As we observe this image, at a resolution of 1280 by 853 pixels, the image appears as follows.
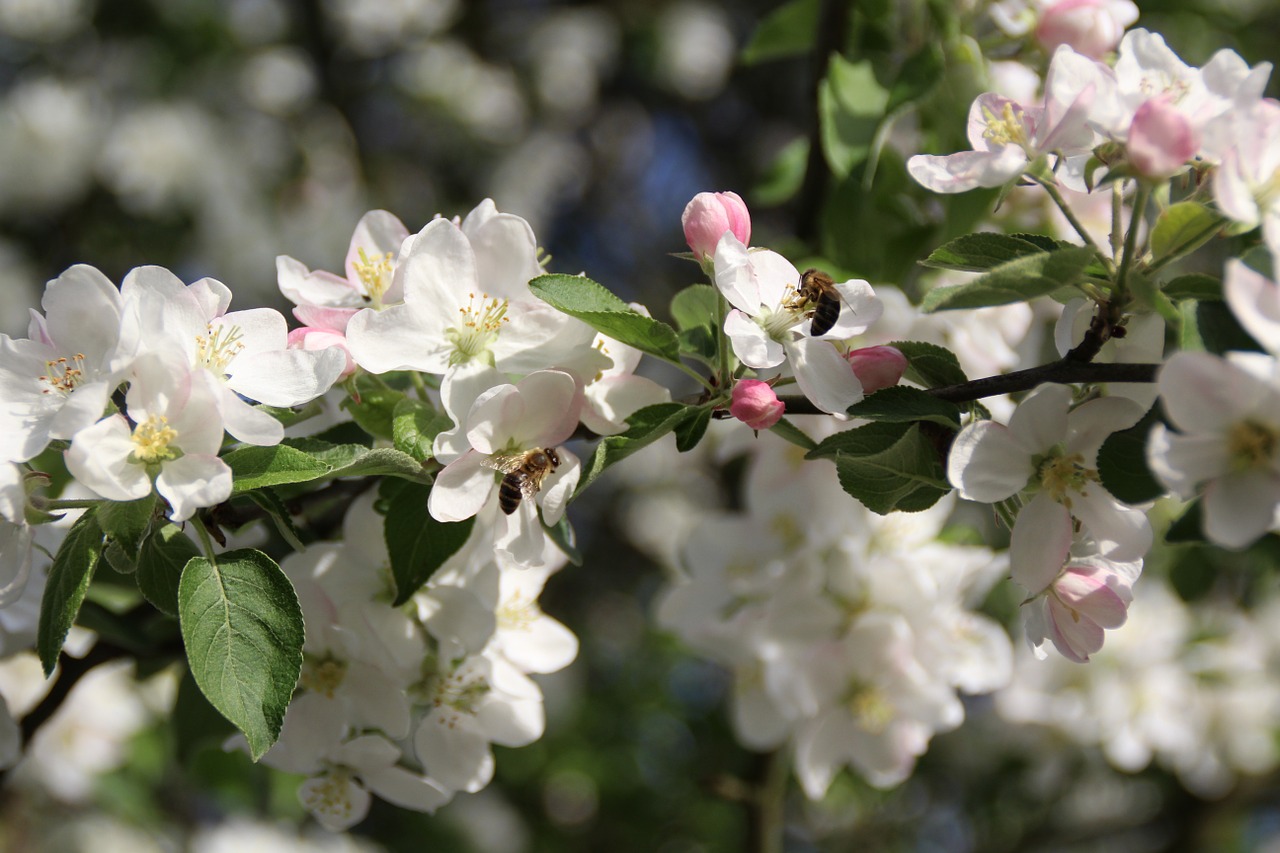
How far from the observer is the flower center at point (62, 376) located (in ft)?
2.93

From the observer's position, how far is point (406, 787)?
1.14m

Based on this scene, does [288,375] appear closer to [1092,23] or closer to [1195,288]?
[1195,288]

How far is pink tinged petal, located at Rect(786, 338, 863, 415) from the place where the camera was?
0.88 m

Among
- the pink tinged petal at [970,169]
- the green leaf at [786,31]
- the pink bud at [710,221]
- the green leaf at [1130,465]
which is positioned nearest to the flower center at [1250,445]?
the green leaf at [1130,465]

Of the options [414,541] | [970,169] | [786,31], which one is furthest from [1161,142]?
[786,31]

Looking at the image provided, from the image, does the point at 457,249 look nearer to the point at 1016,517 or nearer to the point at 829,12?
the point at 1016,517

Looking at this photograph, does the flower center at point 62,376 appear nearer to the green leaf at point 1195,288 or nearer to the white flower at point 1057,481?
the white flower at point 1057,481

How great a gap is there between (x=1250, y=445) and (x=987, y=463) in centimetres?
21

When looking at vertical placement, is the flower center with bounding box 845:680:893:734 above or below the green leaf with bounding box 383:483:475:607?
below

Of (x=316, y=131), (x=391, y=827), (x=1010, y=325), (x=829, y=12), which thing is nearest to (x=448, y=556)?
(x=1010, y=325)

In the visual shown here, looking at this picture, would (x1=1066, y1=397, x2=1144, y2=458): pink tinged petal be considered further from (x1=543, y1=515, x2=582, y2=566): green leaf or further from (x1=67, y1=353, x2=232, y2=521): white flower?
(x1=67, y1=353, x2=232, y2=521): white flower

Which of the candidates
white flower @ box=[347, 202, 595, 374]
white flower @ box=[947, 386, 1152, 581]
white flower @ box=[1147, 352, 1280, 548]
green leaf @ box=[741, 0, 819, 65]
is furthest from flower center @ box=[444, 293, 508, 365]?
green leaf @ box=[741, 0, 819, 65]

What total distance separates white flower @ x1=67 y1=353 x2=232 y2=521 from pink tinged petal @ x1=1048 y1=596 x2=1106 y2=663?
2.13ft

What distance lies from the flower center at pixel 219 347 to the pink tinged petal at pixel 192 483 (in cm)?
11
